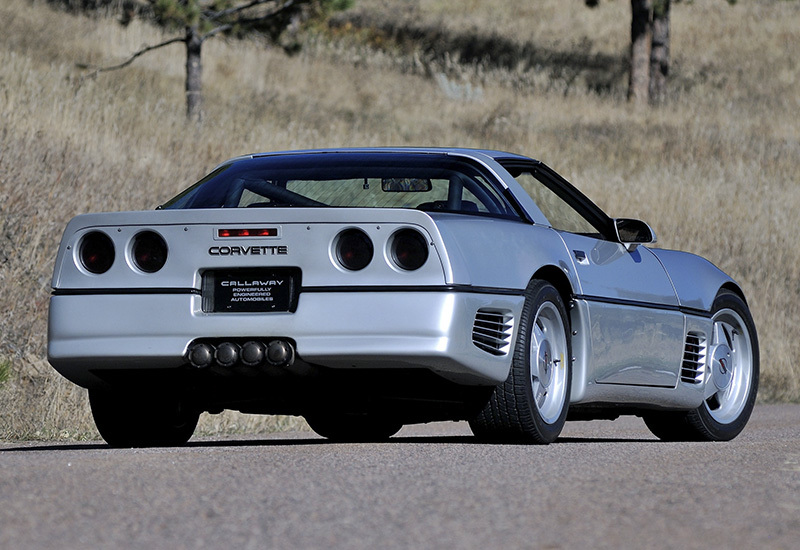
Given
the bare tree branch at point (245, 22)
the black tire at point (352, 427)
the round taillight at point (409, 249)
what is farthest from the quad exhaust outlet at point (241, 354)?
the bare tree branch at point (245, 22)

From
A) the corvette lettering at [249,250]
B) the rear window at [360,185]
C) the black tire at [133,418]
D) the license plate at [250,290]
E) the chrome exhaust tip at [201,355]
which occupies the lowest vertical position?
the black tire at [133,418]

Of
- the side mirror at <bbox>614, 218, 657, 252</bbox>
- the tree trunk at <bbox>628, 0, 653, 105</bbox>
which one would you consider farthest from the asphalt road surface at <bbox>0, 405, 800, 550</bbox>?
the tree trunk at <bbox>628, 0, 653, 105</bbox>

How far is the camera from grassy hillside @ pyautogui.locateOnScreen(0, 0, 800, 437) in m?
13.2

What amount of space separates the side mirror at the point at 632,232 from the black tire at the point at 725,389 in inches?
33.3

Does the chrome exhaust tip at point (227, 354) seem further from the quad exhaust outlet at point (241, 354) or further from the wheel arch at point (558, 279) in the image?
the wheel arch at point (558, 279)

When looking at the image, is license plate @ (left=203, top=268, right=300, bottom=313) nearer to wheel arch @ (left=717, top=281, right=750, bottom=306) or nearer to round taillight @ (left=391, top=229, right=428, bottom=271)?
round taillight @ (left=391, top=229, right=428, bottom=271)

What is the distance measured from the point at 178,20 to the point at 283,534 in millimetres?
17135

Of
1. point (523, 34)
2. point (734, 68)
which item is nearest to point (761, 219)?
point (734, 68)

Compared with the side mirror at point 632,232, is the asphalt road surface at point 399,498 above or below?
below

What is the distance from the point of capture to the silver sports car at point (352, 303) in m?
→ 5.95

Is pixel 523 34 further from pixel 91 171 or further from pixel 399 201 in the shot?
pixel 399 201

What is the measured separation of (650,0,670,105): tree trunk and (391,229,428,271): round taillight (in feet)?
90.0

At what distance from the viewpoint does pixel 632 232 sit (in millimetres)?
7598

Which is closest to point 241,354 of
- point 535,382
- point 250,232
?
point 250,232
